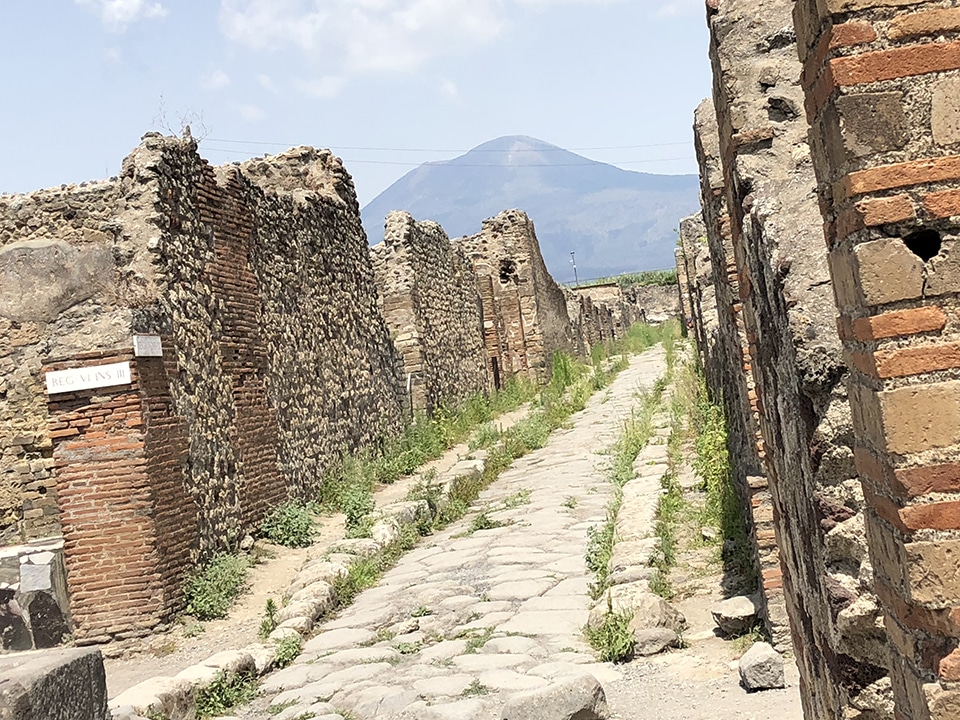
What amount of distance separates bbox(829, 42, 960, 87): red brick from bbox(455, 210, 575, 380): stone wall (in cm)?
2122

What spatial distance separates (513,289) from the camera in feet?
78.9

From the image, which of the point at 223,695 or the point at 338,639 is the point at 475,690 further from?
the point at 338,639

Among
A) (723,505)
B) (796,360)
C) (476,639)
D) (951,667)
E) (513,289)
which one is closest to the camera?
(951,667)

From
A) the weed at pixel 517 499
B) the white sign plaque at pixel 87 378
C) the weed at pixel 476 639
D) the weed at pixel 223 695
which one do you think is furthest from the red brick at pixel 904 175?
the weed at pixel 517 499

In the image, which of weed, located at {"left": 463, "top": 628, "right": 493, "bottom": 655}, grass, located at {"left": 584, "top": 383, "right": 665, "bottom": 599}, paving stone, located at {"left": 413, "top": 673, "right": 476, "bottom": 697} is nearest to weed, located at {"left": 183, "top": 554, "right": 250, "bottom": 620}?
weed, located at {"left": 463, "top": 628, "right": 493, "bottom": 655}

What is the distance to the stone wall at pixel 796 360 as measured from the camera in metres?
2.45

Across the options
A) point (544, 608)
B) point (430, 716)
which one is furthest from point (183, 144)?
point (430, 716)

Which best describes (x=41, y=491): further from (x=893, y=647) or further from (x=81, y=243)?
(x=893, y=647)

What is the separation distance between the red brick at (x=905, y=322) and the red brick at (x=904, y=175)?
0.24 m

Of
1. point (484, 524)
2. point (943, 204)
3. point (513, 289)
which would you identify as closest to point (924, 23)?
point (943, 204)

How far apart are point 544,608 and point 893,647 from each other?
4879mm

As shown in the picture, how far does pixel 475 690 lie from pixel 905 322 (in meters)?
4.08

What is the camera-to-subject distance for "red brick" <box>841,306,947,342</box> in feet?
5.98

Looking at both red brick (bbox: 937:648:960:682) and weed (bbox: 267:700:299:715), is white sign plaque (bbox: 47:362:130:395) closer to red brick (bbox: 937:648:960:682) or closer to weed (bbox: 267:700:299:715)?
weed (bbox: 267:700:299:715)
